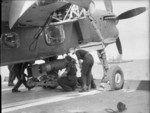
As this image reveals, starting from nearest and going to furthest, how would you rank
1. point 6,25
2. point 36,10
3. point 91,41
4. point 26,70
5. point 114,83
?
point 36,10 < point 6,25 < point 114,83 < point 26,70 < point 91,41

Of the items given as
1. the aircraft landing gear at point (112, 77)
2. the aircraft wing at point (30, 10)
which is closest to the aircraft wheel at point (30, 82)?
the aircraft wing at point (30, 10)

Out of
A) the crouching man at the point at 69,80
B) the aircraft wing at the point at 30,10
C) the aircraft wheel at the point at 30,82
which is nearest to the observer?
the aircraft wing at the point at 30,10

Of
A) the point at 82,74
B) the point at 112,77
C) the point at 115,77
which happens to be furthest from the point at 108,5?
the point at 82,74

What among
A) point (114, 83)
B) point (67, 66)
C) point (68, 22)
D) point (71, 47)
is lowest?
point (114, 83)

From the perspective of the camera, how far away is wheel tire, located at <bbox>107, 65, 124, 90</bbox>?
9.20 metres

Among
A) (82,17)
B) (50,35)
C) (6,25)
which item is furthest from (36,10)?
(82,17)

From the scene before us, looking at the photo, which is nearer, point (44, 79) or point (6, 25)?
point (6, 25)

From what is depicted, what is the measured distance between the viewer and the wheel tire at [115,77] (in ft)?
30.2

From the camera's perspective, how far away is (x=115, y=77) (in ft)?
31.0

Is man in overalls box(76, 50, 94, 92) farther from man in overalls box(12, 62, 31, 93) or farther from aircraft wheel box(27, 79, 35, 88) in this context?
man in overalls box(12, 62, 31, 93)

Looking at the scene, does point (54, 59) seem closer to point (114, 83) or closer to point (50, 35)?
point (50, 35)

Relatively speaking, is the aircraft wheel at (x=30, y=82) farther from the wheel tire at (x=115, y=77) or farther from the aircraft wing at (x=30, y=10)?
the wheel tire at (x=115, y=77)

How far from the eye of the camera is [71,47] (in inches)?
405

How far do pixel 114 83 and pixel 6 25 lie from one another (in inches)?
156
